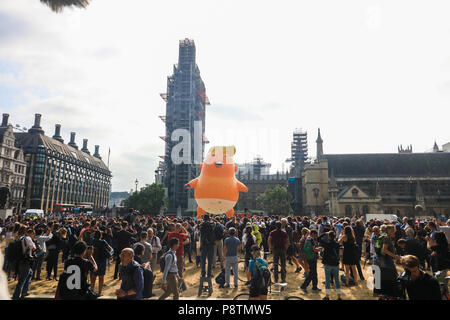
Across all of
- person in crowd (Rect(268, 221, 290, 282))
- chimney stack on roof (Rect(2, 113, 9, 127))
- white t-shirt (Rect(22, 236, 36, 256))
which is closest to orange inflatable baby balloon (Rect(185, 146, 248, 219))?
person in crowd (Rect(268, 221, 290, 282))

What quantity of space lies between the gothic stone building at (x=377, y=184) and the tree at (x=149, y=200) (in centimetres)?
3336

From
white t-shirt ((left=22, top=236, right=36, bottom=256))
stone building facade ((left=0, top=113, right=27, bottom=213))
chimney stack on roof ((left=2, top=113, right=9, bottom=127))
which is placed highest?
chimney stack on roof ((left=2, top=113, right=9, bottom=127))

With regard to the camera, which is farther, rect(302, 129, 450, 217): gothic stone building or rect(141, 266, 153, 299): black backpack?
rect(302, 129, 450, 217): gothic stone building

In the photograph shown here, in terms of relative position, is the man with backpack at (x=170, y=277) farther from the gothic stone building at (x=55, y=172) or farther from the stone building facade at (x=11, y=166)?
the stone building facade at (x=11, y=166)

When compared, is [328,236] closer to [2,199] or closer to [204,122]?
[2,199]

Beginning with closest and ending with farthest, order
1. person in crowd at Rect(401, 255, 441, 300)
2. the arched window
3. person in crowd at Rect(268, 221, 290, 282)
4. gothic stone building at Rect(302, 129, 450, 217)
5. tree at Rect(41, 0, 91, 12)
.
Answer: tree at Rect(41, 0, 91, 12) < person in crowd at Rect(401, 255, 441, 300) < person in crowd at Rect(268, 221, 290, 282) < the arched window < gothic stone building at Rect(302, 129, 450, 217)

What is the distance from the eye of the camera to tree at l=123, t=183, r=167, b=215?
51.7 m

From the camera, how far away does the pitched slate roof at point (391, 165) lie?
6188 centimetres

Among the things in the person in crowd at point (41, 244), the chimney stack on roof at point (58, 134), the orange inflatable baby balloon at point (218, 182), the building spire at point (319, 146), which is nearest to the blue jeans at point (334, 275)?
the orange inflatable baby balloon at point (218, 182)

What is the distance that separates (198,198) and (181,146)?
49.8 meters

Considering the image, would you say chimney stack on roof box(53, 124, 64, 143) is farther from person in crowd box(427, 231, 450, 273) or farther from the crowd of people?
person in crowd box(427, 231, 450, 273)

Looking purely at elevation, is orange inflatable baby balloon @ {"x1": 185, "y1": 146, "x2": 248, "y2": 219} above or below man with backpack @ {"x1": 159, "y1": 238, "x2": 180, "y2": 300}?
above
